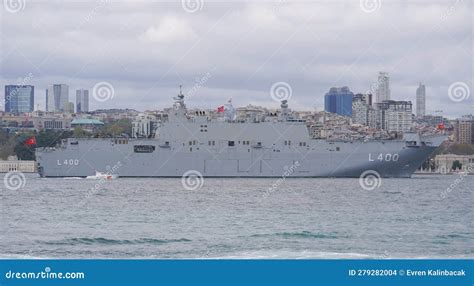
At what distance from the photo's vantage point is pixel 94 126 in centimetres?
7388

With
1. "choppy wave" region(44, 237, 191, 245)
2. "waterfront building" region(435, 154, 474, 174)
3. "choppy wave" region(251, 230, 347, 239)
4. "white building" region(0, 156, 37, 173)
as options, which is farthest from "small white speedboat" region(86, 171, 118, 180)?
"choppy wave" region(44, 237, 191, 245)

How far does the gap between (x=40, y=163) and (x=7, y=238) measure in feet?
139

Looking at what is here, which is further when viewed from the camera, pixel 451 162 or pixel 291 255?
pixel 451 162

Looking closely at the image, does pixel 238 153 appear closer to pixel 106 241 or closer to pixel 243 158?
pixel 243 158

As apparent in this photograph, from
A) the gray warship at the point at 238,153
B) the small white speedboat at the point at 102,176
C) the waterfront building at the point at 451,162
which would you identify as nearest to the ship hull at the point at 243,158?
the gray warship at the point at 238,153

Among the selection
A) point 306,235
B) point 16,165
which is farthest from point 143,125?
point 306,235

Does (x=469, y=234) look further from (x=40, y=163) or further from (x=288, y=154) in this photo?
(x=40, y=163)

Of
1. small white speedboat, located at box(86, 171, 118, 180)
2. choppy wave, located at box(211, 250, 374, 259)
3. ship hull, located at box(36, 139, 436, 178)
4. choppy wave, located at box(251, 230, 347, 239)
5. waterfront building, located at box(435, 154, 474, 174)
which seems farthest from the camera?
waterfront building, located at box(435, 154, 474, 174)

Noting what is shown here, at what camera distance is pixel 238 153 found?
58.9 metres

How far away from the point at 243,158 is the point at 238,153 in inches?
17.0

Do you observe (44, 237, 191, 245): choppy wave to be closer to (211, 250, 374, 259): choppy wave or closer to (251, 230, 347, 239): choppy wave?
(251, 230, 347, 239): choppy wave

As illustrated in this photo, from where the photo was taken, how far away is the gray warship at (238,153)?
191 ft

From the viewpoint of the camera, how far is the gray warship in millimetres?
58188
